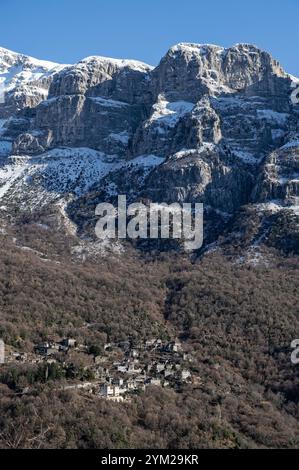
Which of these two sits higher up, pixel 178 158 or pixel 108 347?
pixel 178 158

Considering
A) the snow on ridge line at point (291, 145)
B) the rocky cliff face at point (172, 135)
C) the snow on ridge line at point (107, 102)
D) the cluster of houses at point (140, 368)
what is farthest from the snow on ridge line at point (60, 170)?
the cluster of houses at point (140, 368)

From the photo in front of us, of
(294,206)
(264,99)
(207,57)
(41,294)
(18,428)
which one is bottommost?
(18,428)

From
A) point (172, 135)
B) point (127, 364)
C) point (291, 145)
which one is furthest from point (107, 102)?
point (127, 364)

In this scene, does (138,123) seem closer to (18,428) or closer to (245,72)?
(245,72)

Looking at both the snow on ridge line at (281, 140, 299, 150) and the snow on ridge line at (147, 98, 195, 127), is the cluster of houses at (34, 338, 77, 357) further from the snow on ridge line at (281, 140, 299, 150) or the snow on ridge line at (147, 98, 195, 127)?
the snow on ridge line at (147, 98, 195, 127)

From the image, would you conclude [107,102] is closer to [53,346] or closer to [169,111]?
[169,111]

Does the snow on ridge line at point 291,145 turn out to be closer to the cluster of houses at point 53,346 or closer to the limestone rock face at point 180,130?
the limestone rock face at point 180,130
